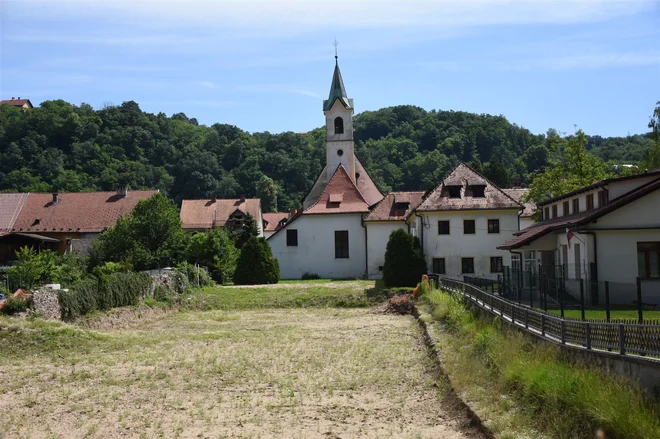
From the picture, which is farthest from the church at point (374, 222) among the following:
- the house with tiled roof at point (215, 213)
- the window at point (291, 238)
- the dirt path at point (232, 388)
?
the dirt path at point (232, 388)

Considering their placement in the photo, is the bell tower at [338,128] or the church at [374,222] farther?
the bell tower at [338,128]

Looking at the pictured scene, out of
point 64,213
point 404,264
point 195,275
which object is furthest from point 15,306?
point 64,213

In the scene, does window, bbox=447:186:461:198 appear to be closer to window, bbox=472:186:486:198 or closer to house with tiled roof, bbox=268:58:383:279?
window, bbox=472:186:486:198

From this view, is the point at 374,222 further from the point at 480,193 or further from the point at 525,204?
the point at 525,204

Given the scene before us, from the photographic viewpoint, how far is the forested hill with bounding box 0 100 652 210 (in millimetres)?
99000

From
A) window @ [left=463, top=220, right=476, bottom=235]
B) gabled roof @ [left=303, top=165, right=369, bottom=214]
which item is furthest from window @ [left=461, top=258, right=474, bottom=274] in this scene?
gabled roof @ [left=303, top=165, right=369, bottom=214]

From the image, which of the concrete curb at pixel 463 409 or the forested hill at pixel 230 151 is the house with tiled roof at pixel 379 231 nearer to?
the concrete curb at pixel 463 409

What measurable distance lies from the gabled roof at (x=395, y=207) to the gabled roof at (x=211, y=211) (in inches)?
1255

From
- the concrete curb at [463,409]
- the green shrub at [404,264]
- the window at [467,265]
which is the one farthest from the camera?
the window at [467,265]

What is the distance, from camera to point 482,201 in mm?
47875

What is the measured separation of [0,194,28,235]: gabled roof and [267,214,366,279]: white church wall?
27206mm

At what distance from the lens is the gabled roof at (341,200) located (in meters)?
56.2

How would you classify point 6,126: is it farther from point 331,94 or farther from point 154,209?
point 154,209

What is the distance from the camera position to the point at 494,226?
47719mm
